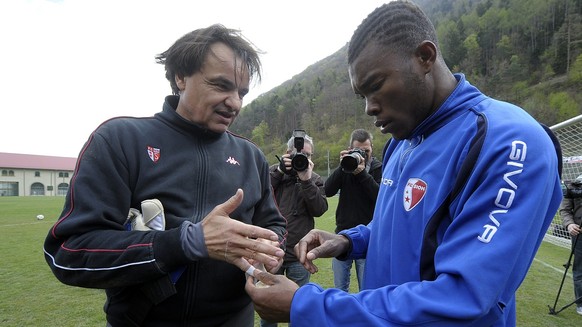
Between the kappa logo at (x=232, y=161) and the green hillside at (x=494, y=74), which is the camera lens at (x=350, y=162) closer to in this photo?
the kappa logo at (x=232, y=161)

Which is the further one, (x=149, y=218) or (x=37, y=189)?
(x=37, y=189)

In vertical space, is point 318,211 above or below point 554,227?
above

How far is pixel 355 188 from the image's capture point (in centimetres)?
455

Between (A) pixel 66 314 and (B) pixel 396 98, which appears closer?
(B) pixel 396 98

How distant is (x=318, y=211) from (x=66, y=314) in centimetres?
375

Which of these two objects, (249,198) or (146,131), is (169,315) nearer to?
(249,198)

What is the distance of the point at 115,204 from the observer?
1548mm

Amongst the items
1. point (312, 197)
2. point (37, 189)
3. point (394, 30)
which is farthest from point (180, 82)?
point (37, 189)

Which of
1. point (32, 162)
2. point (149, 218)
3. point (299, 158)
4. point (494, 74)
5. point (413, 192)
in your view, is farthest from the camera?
point (494, 74)

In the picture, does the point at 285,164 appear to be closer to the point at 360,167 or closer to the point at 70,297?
the point at 360,167

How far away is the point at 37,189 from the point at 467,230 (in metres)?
74.2

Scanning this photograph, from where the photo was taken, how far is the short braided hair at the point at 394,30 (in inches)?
56.3

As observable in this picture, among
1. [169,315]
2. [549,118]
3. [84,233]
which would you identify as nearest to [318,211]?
[169,315]

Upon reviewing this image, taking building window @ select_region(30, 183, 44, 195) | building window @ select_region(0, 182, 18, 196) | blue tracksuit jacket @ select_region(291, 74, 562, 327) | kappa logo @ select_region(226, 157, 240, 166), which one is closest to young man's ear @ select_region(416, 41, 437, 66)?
blue tracksuit jacket @ select_region(291, 74, 562, 327)
